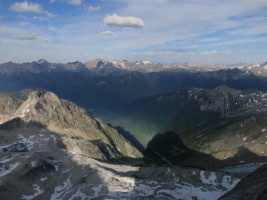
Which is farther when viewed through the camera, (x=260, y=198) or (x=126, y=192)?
(x=126, y=192)

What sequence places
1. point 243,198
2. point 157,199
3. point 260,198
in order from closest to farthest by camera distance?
point 260,198
point 243,198
point 157,199

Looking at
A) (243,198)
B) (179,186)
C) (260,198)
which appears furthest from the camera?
(179,186)

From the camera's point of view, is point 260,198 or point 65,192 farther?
point 65,192

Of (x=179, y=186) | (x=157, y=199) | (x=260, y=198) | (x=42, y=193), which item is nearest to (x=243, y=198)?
(x=260, y=198)

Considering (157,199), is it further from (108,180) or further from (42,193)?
(42,193)

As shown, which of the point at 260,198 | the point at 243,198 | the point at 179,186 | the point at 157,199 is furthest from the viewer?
the point at 179,186

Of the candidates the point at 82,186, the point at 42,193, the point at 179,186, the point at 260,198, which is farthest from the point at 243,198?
the point at 42,193

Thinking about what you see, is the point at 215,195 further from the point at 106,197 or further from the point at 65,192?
the point at 65,192

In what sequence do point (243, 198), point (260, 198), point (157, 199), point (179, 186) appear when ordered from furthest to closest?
point (179, 186) → point (157, 199) → point (243, 198) → point (260, 198)

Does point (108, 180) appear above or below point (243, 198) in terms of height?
below
